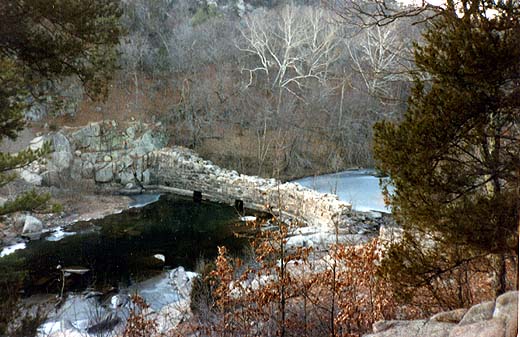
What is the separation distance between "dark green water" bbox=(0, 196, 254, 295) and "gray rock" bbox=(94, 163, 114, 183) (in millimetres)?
3529

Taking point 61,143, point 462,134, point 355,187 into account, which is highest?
point 462,134

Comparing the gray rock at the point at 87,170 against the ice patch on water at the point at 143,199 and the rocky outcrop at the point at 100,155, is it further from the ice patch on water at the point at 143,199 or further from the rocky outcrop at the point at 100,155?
the ice patch on water at the point at 143,199

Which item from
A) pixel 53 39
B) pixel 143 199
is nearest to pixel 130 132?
pixel 143 199

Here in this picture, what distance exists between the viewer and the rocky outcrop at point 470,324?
2824 millimetres

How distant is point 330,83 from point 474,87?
21.2 m

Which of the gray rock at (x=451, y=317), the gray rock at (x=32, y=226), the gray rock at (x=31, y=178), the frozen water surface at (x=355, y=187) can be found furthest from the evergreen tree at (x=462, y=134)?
the gray rock at (x=31, y=178)

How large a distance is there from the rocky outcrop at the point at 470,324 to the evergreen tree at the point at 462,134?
72 cm

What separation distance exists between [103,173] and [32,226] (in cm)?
594

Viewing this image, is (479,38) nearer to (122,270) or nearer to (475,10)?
(475,10)

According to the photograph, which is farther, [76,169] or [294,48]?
[294,48]

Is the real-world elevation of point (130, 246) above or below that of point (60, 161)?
below

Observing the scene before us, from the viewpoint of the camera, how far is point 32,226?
1367cm

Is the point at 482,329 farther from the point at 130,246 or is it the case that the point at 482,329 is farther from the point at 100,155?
the point at 100,155

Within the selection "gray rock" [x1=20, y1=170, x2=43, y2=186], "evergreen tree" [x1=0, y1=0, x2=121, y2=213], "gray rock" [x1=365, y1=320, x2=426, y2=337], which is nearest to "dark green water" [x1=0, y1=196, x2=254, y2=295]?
"evergreen tree" [x1=0, y1=0, x2=121, y2=213]
